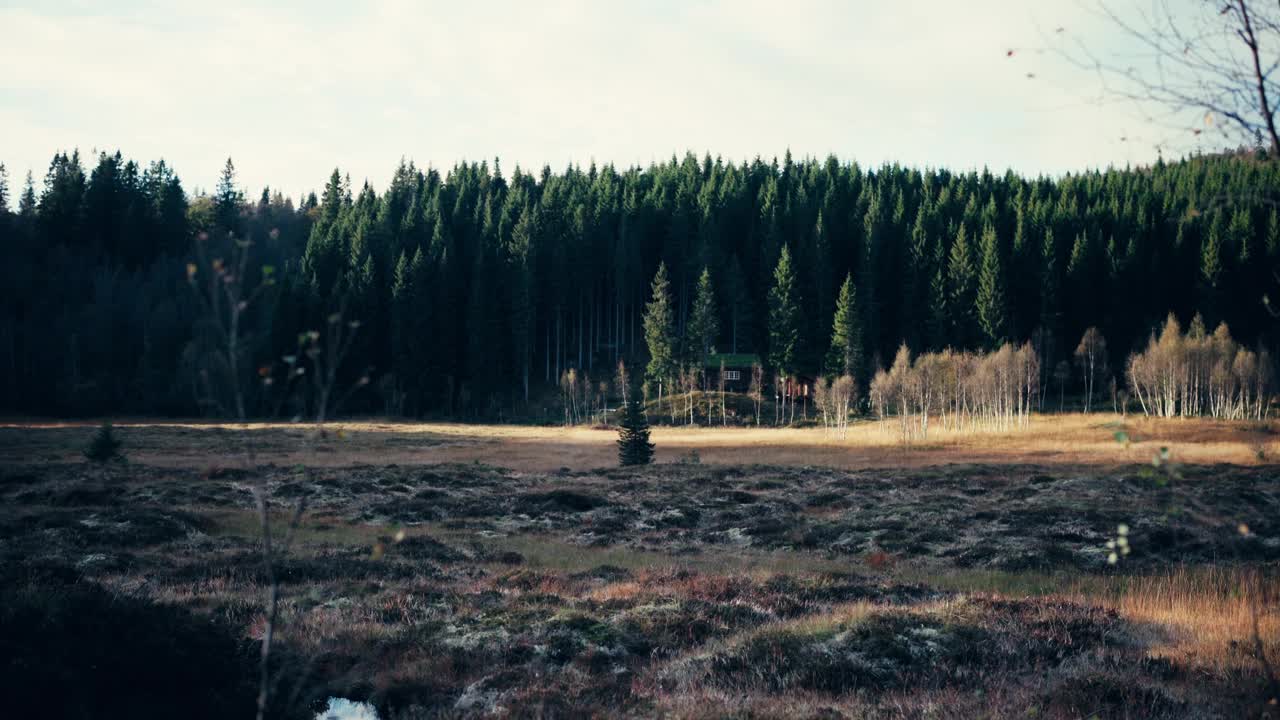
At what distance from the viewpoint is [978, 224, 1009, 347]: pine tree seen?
97.1 metres

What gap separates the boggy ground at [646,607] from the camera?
7.60 m

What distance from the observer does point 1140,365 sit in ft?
258

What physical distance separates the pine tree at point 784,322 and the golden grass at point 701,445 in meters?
18.8

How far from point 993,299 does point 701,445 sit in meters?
55.0

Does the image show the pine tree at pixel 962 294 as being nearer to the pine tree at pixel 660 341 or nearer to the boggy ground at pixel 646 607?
the pine tree at pixel 660 341

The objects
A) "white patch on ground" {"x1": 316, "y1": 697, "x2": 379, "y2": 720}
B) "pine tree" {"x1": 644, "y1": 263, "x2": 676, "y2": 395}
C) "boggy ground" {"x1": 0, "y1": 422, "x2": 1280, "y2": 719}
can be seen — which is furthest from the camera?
"pine tree" {"x1": 644, "y1": 263, "x2": 676, "y2": 395}

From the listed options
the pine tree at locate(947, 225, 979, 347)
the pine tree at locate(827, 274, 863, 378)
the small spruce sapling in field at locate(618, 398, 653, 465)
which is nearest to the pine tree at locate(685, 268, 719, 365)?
the pine tree at locate(827, 274, 863, 378)

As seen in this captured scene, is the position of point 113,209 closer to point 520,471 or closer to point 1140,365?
point 520,471

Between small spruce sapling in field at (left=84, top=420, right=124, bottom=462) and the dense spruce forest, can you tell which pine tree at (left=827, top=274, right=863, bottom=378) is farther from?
small spruce sapling in field at (left=84, top=420, right=124, bottom=462)

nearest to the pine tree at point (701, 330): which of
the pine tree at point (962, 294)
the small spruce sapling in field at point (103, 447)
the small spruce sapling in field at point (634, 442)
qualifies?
the pine tree at point (962, 294)

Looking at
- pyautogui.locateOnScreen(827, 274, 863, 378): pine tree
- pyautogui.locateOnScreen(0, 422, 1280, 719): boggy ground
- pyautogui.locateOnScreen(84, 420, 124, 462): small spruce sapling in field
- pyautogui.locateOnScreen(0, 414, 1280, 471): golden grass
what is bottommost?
pyautogui.locateOnScreen(0, 414, 1280, 471): golden grass

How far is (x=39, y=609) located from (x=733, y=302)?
102304mm

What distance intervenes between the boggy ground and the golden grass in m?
21.3

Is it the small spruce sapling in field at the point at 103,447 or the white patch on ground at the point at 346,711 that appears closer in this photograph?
the white patch on ground at the point at 346,711
